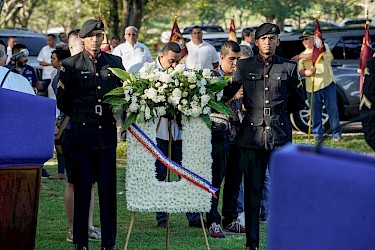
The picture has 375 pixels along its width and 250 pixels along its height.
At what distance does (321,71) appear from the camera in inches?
675

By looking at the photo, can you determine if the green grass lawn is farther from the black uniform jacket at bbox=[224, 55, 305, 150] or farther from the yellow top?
the yellow top

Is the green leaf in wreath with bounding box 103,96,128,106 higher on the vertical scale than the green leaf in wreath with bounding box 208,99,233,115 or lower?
higher

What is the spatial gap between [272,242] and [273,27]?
4.67m

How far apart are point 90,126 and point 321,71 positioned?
9.92 metres

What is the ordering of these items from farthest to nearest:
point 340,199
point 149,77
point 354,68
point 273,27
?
point 354,68 → point 273,27 → point 149,77 → point 340,199

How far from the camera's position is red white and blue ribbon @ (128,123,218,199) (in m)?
7.38

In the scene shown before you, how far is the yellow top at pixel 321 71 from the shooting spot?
17.1 metres

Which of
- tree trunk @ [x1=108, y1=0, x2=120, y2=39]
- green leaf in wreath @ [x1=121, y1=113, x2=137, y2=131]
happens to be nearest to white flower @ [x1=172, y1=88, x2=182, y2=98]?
green leaf in wreath @ [x1=121, y1=113, x2=137, y2=131]

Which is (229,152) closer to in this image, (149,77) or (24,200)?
(149,77)

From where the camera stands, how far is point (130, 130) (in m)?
7.39

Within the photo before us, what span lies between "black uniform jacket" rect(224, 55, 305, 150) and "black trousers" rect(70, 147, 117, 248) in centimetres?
119

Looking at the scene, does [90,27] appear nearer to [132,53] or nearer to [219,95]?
[219,95]

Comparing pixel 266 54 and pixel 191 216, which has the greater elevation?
pixel 266 54

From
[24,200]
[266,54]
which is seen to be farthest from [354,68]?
[24,200]
